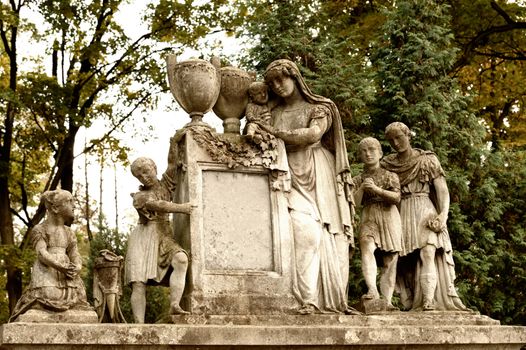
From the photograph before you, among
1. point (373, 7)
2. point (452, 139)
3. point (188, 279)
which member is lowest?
point (188, 279)

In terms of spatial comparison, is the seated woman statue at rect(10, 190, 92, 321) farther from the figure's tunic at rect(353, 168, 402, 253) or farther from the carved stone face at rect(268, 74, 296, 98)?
the figure's tunic at rect(353, 168, 402, 253)

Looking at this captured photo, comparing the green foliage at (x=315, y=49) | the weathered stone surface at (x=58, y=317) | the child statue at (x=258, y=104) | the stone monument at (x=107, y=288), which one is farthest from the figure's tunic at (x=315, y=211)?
the green foliage at (x=315, y=49)

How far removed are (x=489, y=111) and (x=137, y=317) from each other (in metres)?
16.9

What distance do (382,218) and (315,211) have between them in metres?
0.98

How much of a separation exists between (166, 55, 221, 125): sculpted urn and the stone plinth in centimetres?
38

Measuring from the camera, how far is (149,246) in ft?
31.7

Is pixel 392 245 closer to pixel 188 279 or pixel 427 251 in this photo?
pixel 427 251

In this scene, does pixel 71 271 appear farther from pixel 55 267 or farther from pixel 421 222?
pixel 421 222

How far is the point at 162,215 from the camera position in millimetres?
9914

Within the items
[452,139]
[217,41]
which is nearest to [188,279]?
[452,139]

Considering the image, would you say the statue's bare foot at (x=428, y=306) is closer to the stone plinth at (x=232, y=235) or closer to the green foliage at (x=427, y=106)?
the stone plinth at (x=232, y=235)

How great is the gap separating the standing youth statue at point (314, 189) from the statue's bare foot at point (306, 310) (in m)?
0.02

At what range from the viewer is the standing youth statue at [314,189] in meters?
10.1

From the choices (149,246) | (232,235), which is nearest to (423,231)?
(232,235)
